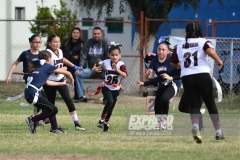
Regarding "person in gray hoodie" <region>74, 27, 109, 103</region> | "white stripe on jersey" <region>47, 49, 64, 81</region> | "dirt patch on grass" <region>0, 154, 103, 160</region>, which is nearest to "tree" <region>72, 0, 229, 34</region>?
"person in gray hoodie" <region>74, 27, 109, 103</region>

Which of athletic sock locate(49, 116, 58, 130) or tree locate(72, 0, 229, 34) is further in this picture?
tree locate(72, 0, 229, 34)

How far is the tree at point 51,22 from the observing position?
1214 inches

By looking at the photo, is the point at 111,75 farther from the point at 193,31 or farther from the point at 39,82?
the point at 193,31

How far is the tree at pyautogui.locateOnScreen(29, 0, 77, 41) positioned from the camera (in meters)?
30.8

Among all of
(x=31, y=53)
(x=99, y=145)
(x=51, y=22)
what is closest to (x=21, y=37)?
(x=51, y=22)

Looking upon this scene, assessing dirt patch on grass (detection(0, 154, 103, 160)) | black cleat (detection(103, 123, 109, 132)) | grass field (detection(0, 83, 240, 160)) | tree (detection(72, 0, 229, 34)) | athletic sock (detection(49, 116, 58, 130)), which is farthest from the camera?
tree (detection(72, 0, 229, 34))

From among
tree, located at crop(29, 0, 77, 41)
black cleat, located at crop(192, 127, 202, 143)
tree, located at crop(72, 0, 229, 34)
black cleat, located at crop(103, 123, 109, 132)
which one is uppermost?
tree, located at crop(72, 0, 229, 34)

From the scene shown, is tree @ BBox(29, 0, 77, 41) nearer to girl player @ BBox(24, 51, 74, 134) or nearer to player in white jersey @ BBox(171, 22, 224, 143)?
girl player @ BBox(24, 51, 74, 134)

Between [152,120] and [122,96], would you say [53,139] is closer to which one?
[152,120]

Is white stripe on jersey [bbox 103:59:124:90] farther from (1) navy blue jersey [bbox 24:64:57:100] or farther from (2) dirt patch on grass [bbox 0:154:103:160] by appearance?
(2) dirt patch on grass [bbox 0:154:103:160]

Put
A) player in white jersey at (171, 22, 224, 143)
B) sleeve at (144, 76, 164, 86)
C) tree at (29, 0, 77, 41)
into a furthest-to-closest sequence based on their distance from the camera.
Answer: tree at (29, 0, 77, 41)
sleeve at (144, 76, 164, 86)
player in white jersey at (171, 22, 224, 143)

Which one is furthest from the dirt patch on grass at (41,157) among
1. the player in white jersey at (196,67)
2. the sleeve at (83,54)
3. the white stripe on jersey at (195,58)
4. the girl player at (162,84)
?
the sleeve at (83,54)

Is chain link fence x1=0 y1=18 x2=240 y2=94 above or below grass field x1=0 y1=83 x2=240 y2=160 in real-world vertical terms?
above

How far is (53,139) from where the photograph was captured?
1119 centimetres
